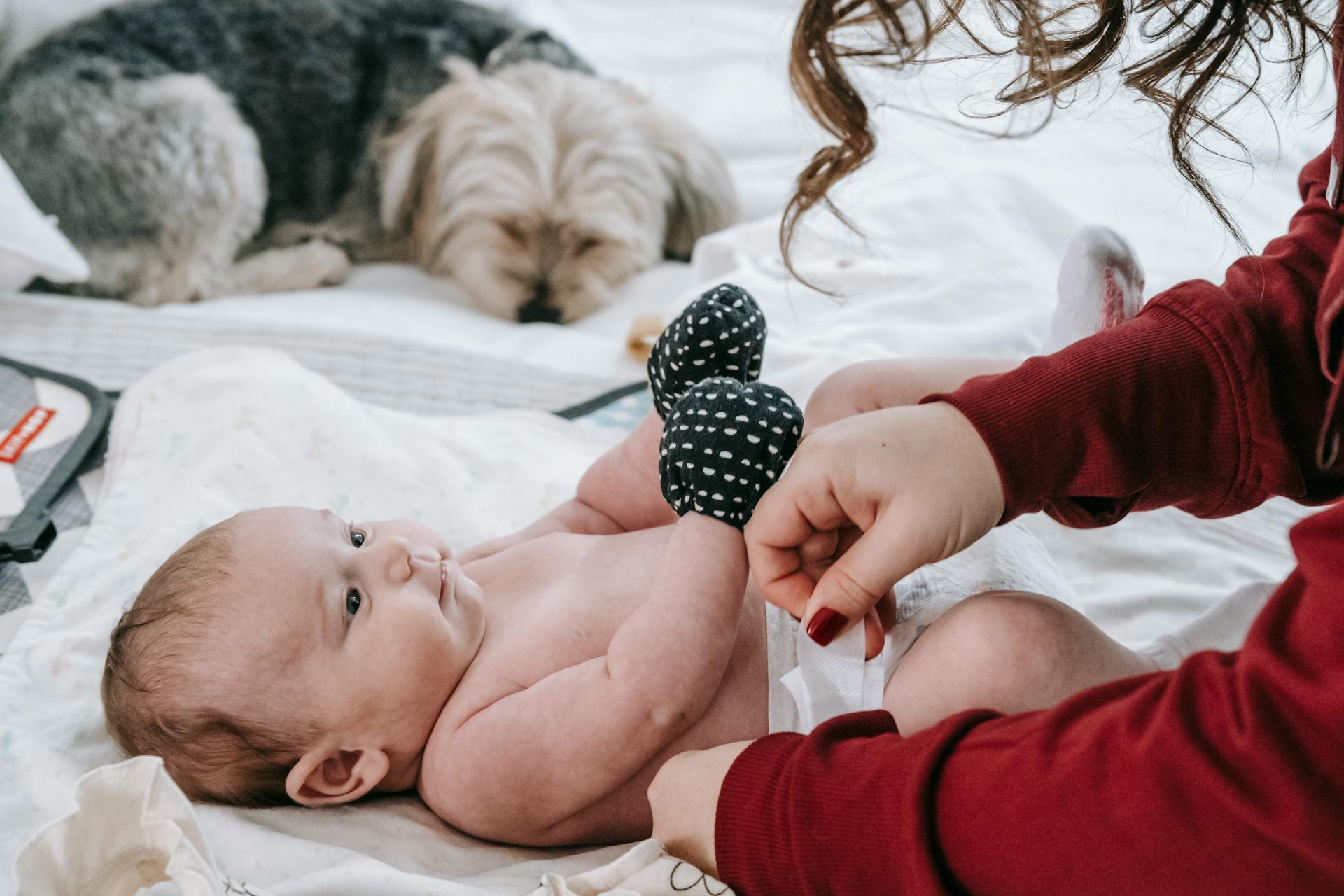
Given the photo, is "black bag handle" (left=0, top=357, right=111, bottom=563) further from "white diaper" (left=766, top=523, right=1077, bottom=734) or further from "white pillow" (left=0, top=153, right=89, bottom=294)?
"white diaper" (left=766, top=523, right=1077, bottom=734)

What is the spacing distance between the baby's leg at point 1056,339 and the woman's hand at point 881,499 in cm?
26

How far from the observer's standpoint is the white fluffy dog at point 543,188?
73.2 inches

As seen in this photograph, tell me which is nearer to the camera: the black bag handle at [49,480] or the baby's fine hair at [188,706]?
the baby's fine hair at [188,706]

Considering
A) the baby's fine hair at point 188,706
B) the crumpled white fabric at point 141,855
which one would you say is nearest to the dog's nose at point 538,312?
the baby's fine hair at point 188,706

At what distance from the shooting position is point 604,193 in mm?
1876

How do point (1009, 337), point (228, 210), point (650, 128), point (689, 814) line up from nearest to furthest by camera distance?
1. point (689, 814)
2. point (1009, 337)
3. point (228, 210)
4. point (650, 128)

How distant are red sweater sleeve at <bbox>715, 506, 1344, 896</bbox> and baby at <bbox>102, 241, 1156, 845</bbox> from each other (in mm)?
140

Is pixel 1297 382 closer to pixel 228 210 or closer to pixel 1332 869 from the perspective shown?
pixel 1332 869

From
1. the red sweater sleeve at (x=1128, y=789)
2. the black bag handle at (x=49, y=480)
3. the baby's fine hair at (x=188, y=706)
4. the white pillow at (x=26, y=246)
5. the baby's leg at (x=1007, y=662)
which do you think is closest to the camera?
the red sweater sleeve at (x=1128, y=789)

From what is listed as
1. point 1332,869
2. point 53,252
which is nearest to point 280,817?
point 1332,869

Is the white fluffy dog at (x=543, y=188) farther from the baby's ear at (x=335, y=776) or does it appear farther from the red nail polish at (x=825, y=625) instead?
the red nail polish at (x=825, y=625)

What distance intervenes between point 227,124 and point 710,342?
1380 mm

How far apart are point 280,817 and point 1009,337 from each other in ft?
3.37

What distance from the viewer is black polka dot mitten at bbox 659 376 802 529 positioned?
73cm
